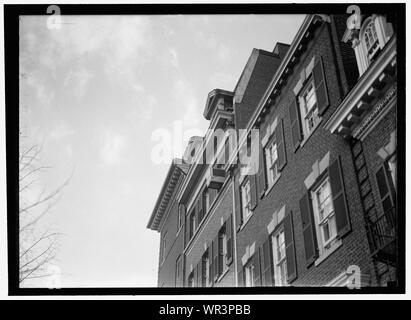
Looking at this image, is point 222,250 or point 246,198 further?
point 222,250

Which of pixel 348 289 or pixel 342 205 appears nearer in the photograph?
pixel 348 289

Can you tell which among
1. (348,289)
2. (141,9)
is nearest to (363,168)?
(348,289)

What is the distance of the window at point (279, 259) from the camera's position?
43.8 ft

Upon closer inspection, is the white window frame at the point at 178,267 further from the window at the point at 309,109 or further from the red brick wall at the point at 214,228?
the window at the point at 309,109

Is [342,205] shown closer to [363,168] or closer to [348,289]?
[363,168]

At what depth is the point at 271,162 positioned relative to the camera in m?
15.7

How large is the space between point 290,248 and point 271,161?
3.52m

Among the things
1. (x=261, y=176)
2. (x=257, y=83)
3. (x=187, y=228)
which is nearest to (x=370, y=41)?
(x=261, y=176)

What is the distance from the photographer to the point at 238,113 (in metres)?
20.6

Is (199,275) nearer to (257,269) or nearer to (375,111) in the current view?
(257,269)

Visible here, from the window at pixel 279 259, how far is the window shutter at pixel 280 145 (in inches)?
71.2

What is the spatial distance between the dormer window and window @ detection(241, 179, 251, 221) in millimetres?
6636

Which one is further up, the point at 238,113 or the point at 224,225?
the point at 238,113
